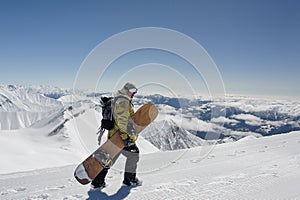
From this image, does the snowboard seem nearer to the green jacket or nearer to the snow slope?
the green jacket

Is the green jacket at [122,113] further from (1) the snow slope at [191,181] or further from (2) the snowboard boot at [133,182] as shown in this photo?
(1) the snow slope at [191,181]

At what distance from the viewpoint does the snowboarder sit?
5246 mm

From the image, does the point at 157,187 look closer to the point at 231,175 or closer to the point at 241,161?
the point at 231,175

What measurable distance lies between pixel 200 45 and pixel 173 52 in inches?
35.1

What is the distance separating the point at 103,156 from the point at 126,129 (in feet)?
2.54

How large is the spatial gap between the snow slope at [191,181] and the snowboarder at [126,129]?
0.80ft

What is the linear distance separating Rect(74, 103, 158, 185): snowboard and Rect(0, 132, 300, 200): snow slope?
0.35m

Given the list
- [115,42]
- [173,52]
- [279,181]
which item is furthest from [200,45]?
[279,181]

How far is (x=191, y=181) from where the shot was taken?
5520 millimetres

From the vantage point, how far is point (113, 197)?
483 centimetres

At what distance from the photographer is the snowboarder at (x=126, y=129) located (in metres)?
5.25

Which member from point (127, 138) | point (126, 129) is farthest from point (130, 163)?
point (126, 129)

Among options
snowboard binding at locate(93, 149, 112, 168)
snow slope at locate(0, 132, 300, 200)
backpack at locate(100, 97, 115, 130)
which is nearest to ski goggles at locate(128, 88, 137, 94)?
backpack at locate(100, 97, 115, 130)

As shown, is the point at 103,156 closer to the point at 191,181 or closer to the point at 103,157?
the point at 103,157
